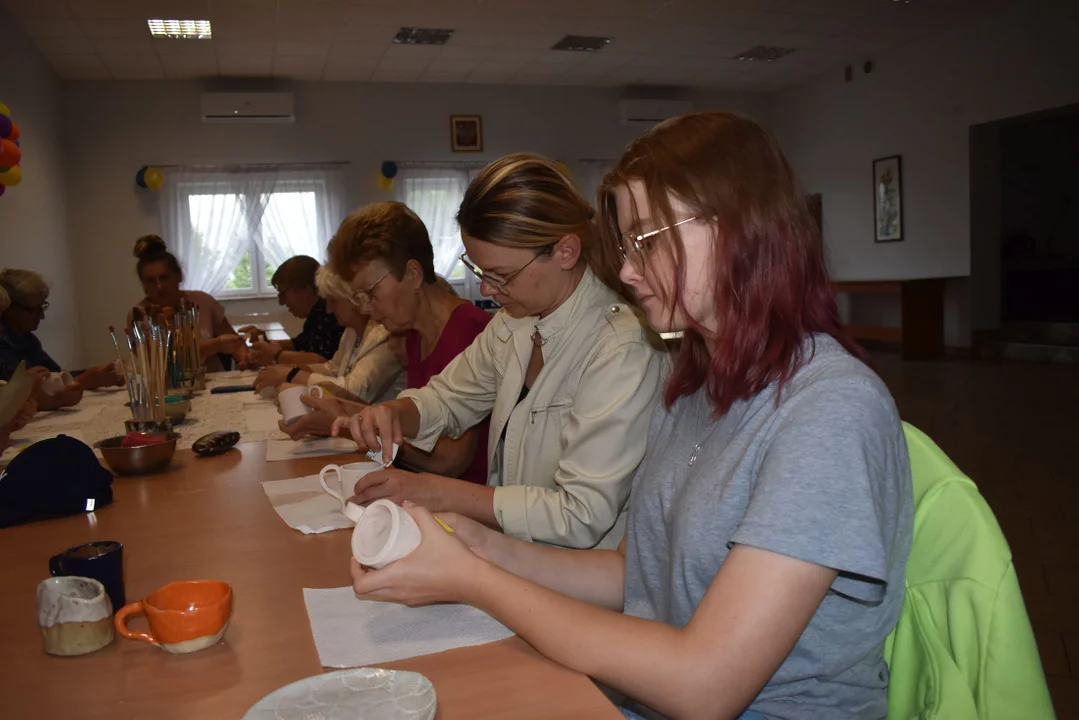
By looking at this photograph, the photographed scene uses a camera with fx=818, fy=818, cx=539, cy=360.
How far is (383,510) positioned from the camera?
Answer: 943 mm

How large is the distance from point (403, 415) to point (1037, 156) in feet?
34.7

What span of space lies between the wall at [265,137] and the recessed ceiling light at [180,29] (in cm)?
172

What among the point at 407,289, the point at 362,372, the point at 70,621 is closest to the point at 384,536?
the point at 70,621

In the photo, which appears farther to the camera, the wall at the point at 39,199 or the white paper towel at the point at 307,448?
the wall at the point at 39,199

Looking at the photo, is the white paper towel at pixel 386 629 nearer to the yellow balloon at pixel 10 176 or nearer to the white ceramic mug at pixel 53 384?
the white ceramic mug at pixel 53 384

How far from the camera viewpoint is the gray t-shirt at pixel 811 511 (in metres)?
0.78

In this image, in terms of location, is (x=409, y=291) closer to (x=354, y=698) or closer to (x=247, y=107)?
(x=354, y=698)

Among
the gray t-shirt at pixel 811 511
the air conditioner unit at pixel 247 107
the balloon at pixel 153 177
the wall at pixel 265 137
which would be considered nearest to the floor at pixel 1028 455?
the gray t-shirt at pixel 811 511

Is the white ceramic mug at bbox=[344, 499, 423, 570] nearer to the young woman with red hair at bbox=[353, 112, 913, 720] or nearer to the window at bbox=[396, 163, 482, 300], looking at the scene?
the young woman with red hair at bbox=[353, 112, 913, 720]

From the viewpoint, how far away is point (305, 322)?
15.5ft

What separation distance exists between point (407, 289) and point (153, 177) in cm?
725

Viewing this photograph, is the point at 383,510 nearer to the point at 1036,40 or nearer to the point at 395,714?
the point at 395,714

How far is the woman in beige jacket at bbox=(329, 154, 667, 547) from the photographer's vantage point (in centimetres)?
143

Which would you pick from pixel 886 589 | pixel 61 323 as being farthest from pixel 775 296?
pixel 61 323
